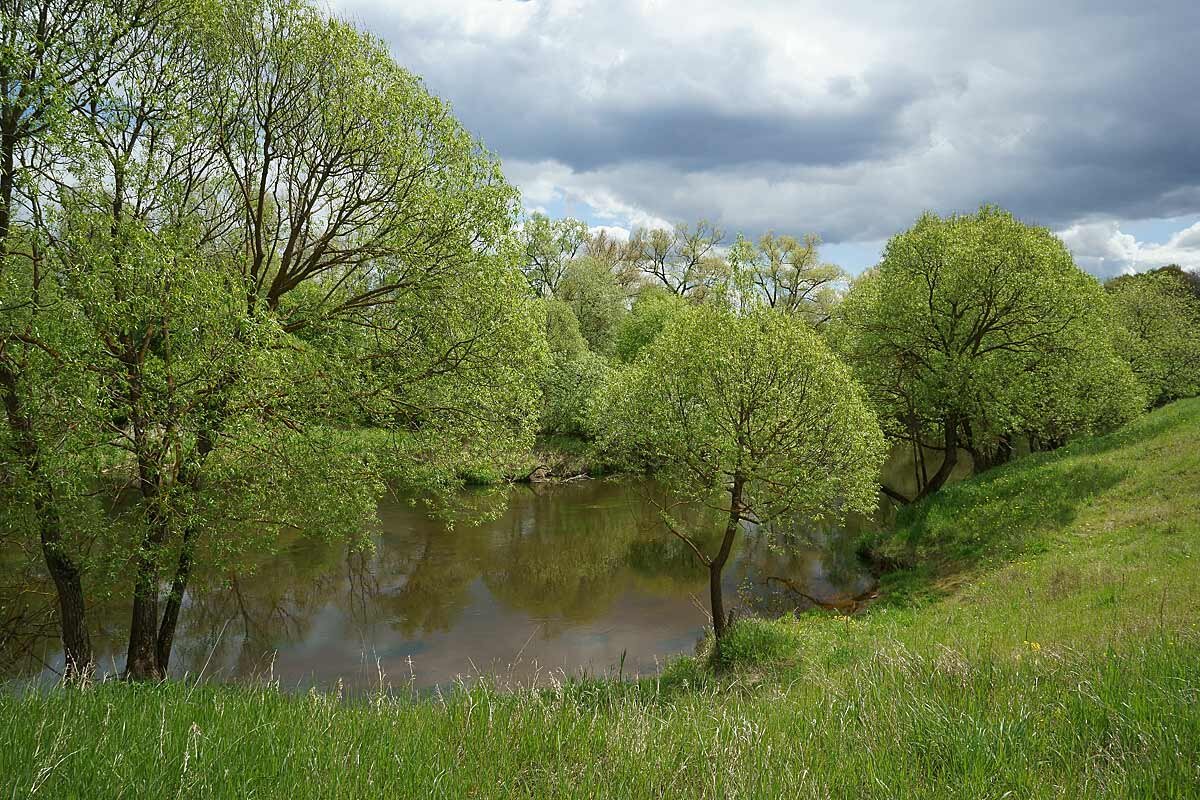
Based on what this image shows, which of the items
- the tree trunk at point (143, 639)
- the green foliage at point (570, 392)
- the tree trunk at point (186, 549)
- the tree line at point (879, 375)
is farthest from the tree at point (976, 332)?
the tree trunk at point (143, 639)

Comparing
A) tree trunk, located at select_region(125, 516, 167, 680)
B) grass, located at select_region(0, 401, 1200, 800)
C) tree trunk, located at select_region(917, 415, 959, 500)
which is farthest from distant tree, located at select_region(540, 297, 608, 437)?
grass, located at select_region(0, 401, 1200, 800)

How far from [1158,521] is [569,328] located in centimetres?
3449

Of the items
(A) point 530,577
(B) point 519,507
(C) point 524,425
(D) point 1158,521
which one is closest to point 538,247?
(B) point 519,507

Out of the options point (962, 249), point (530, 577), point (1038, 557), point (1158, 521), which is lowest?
point (530, 577)

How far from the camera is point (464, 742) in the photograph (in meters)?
4.78

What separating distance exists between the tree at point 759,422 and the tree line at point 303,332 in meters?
0.06

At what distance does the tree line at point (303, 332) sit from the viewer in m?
9.42

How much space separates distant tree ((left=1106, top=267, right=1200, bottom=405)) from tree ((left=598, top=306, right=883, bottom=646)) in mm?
26025

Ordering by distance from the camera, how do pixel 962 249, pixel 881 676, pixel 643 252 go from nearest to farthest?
pixel 881 676, pixel 962 249, pixel 643 252

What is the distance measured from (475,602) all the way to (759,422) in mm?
10953

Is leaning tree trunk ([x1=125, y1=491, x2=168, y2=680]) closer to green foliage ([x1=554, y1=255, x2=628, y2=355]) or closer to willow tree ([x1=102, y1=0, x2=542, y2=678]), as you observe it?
willow tree ([x1=102, y1=0, x2=542, y2=678])

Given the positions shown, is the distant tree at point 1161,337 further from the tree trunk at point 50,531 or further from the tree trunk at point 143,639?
the tree trunk at point 50,531

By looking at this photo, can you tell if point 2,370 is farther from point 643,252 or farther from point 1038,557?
point 643,252

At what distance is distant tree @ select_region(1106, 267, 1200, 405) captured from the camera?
32344mm
